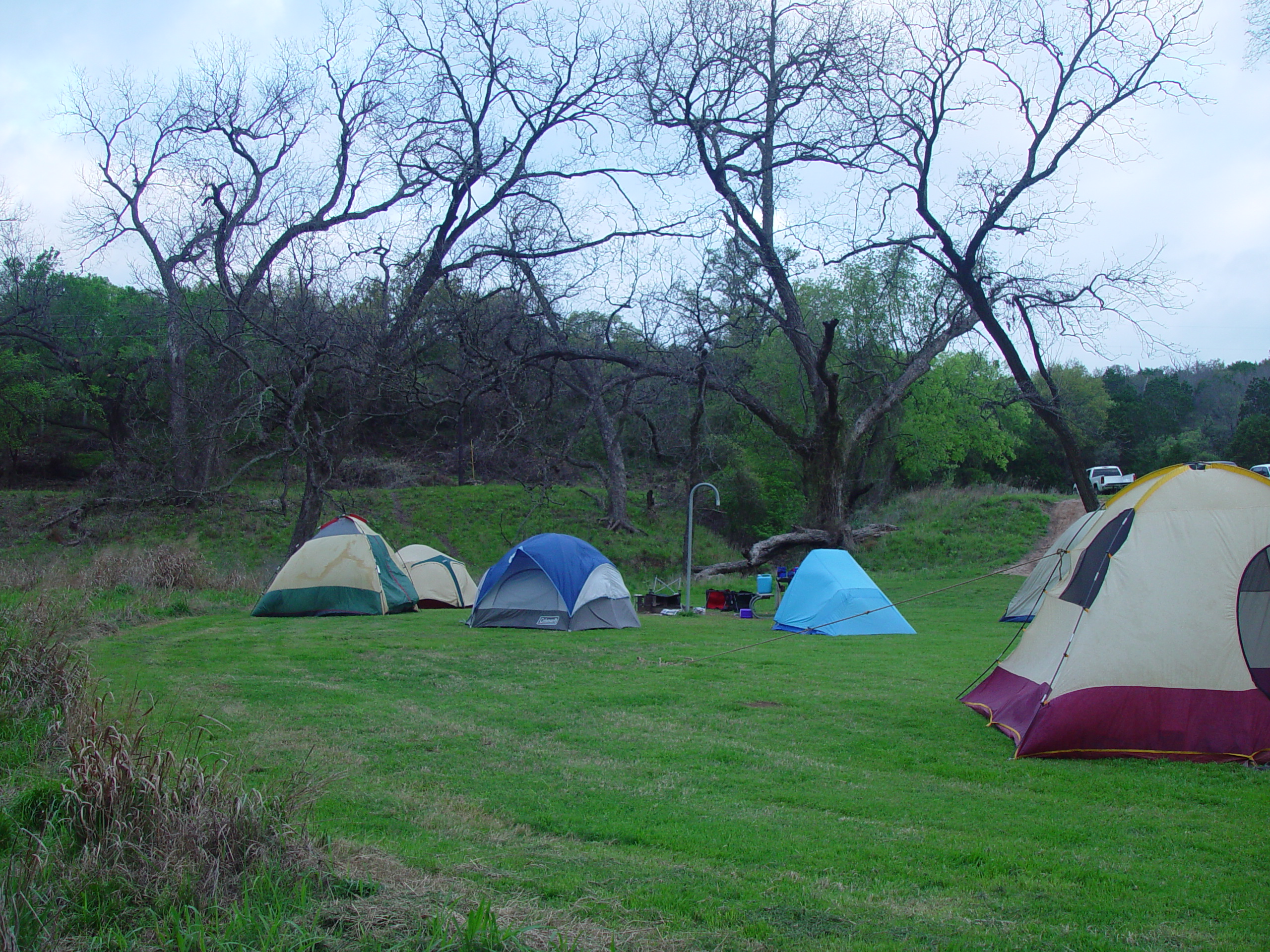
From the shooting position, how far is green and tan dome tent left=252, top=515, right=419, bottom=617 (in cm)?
1619

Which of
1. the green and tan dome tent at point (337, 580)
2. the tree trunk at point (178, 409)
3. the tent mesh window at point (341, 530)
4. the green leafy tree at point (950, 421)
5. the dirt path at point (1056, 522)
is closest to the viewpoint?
the green and tan dome tent at point (337, 580)

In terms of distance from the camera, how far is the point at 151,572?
18328 millimetres

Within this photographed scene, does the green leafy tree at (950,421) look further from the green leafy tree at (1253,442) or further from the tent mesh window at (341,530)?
the tent mesh window at (341,530)

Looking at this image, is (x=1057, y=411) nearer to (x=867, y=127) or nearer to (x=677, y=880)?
(x=867, y=127)

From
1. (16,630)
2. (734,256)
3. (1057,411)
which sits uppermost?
(734,256)

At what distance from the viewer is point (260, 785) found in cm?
511

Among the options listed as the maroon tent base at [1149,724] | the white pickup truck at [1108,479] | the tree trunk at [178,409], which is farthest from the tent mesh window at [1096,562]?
the white pickup truck at [1108,479]

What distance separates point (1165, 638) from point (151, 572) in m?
18.1

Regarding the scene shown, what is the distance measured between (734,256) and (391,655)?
13.9m

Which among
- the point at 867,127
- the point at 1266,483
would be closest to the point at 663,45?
the point at 867,127

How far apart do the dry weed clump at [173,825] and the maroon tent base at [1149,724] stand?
5.16 metres

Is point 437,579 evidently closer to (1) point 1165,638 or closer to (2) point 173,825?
(1) point 1165,638

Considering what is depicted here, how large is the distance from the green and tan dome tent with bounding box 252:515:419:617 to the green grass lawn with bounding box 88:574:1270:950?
5.51m

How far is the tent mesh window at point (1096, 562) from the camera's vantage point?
22.9 ft
